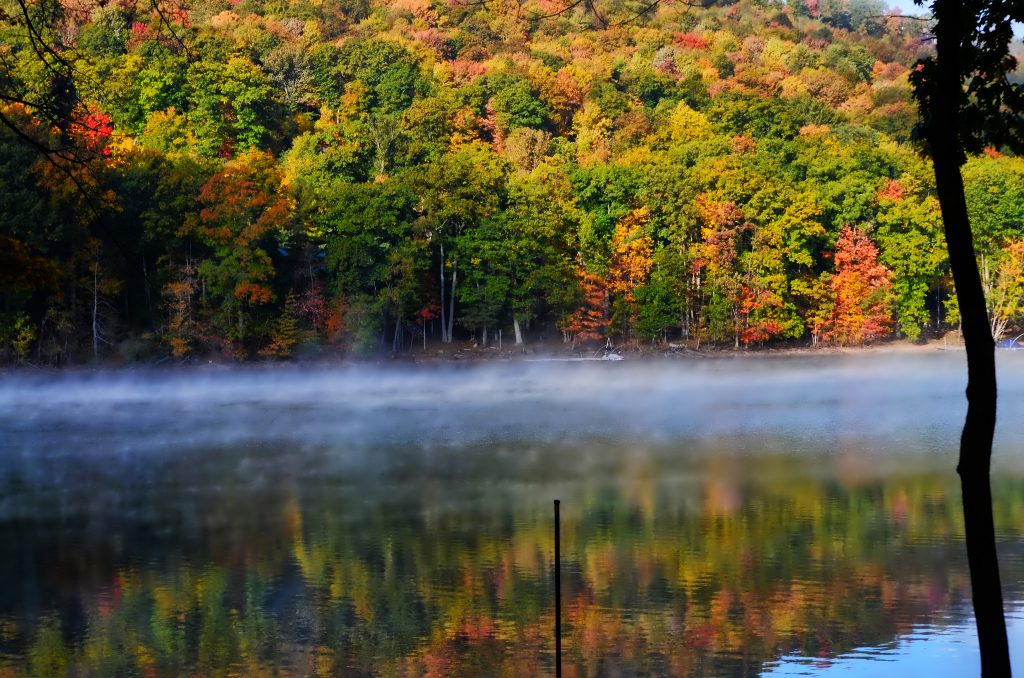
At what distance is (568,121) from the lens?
201 ft

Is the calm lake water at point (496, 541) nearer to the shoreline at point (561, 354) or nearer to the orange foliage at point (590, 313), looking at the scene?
the shoreline at point (561, 354)

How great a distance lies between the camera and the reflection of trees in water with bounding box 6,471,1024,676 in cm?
870

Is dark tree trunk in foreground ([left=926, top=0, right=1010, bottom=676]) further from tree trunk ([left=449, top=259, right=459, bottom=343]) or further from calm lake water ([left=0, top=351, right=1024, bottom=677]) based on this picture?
tree trunk ([left=449, top=259, right=459, bottom=343])

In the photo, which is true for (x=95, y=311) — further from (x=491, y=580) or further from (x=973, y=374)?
(x=973, y=374)

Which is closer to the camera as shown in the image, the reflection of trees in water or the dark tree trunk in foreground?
the dark tree trunk in foreground

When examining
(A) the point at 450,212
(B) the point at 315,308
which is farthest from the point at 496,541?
(A) the point at 450,212

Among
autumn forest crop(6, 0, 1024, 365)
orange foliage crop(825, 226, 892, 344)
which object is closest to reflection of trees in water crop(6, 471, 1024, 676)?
autumn forest crop(6, 0, 1024, 365)

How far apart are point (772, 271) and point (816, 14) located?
4621 centimetres

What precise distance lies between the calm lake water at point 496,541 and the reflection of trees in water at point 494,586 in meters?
0.03

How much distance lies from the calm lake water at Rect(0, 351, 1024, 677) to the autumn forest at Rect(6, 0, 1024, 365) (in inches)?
571

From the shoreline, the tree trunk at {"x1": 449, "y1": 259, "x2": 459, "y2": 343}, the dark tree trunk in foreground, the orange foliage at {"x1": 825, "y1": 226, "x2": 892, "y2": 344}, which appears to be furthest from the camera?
→ the orange foliage at {"x1": 825, "y1": 226, "x2": 892, "y2": 344}

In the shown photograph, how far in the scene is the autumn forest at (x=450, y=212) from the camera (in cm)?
4084

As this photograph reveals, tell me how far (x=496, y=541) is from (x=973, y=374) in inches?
272

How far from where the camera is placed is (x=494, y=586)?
10.6 meters
